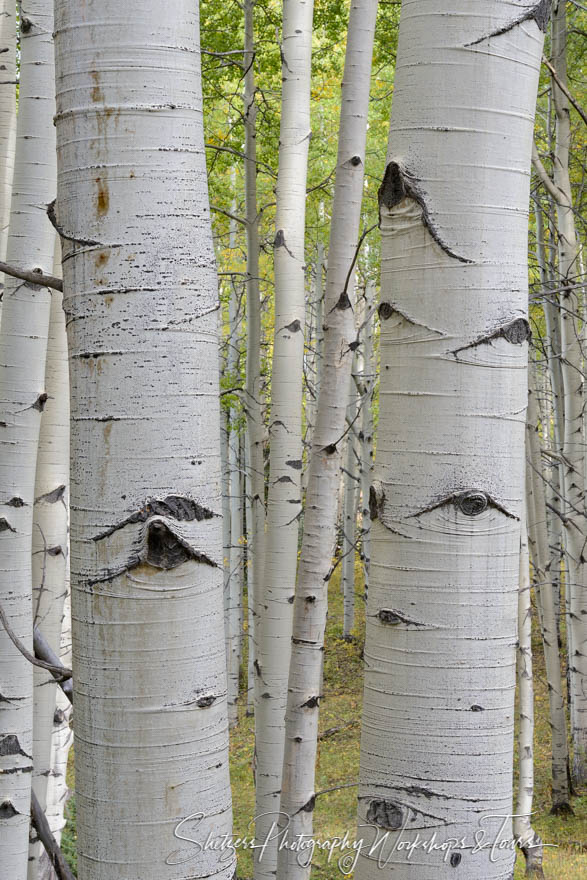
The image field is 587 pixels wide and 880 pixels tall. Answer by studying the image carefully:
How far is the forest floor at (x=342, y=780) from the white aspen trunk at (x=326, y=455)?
0.23m

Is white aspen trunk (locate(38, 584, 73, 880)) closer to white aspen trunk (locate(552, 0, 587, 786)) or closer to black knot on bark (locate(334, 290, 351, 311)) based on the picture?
black knot on bark (locate(334, 290, 351, 311))

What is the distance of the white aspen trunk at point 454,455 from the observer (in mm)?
937

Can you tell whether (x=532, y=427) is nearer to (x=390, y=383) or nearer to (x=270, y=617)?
(x=270, y=617)

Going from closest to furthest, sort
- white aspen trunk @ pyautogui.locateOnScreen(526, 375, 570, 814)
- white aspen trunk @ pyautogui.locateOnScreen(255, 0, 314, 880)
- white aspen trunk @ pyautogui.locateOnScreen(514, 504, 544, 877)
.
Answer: white aspen trunk @ pyautogui.locateOnScreen(255, 0, 314, 880) → white aspen trunk @ pyautogui.locateOnScreen(514, 504, 544, 877) → white aspen trunk @ pyautogui.locateOnScreen(526, 375, 570, 814)

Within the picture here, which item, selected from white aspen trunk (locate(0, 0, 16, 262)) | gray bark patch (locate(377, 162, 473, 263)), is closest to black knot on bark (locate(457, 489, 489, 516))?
gray bark patch (locate(377, 162, 473, 263))

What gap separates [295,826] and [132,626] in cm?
274

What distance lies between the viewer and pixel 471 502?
3.09 ft

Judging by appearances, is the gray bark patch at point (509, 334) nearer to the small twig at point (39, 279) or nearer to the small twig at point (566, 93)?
the small twig at point (39, 279)

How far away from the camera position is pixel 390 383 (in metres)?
1.00

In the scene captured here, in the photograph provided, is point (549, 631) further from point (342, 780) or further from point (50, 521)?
point (50, 521)

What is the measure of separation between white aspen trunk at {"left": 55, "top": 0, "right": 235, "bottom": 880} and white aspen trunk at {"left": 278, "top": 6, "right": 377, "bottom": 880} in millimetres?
2056

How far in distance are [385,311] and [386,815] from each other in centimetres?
64

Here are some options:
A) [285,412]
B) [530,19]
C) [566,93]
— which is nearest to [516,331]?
[530,19]

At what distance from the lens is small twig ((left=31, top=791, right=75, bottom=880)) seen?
2.19m
